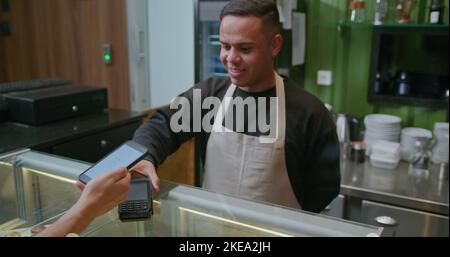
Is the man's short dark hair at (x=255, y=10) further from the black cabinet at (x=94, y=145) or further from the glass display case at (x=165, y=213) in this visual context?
the black cabinet at (x=94, y=145)

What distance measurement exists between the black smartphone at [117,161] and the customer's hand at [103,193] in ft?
0.16

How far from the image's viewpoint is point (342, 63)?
96.1 inches

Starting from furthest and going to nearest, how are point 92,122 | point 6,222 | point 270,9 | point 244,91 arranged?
1. point 92,122
2. point 244,91
3. point 270,9
4. point 6,222

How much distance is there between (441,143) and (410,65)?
44 centimetres

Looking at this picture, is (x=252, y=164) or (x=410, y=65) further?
(x=410, y=65)

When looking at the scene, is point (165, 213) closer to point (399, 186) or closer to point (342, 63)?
point (399, 186)

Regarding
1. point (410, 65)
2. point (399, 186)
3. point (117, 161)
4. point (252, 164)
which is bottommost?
point (399, 186)

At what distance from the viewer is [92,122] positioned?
1.85 meters

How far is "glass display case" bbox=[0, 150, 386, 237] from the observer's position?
80 cm
